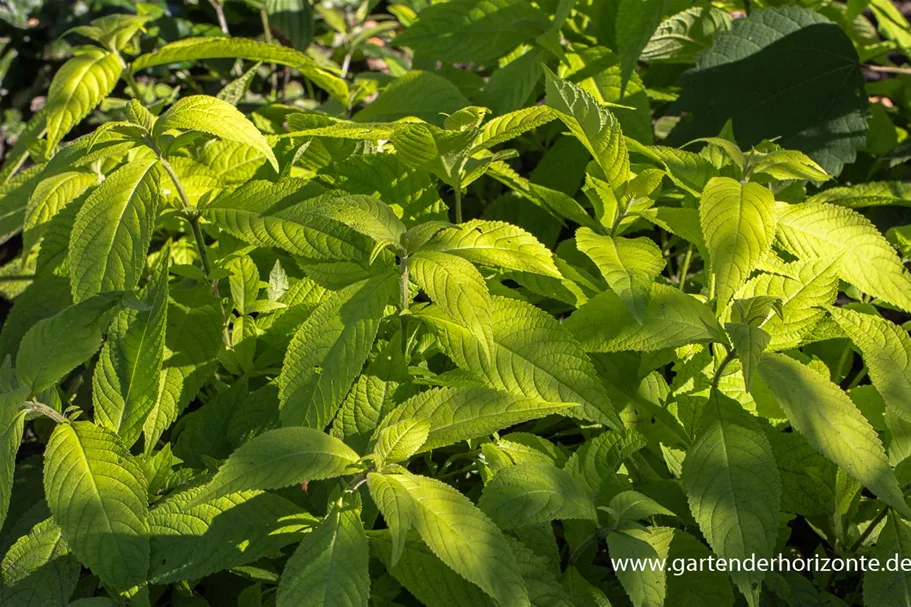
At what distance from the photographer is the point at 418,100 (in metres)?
2.03

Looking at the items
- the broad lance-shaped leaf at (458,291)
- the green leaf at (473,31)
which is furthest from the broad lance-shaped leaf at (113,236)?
the green leaf at (473,31)

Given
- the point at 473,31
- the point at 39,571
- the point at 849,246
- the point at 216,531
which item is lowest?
the point at 39,571

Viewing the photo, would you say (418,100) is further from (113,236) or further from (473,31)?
(113,236)

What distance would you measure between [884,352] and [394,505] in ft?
2.76

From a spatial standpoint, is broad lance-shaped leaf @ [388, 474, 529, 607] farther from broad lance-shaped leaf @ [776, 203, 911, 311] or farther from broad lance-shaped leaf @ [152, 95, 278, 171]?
broad lance-shaped leaf @ [776, 203, 911, 311]

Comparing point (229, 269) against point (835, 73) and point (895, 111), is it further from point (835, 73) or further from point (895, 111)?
point (895, 111)

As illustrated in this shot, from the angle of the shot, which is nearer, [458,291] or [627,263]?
[458,291]

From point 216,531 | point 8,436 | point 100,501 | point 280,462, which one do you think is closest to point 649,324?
point 280,462

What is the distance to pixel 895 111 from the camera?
2.64m

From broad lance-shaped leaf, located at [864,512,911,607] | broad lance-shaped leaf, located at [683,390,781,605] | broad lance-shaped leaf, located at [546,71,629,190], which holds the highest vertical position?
broad lance-shaped leaf, located at [546,71,629,190]

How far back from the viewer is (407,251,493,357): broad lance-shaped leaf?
1.22 metres

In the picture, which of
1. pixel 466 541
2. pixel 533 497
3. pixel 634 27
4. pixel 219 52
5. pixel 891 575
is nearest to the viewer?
pixel 466 541

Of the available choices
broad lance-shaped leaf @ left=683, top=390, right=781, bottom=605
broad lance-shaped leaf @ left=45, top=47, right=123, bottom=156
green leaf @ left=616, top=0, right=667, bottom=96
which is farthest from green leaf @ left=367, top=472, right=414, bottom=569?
green leaf @ left=616, top=0, right=667, bottom=96

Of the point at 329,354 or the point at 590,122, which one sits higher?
the point at 590,122
